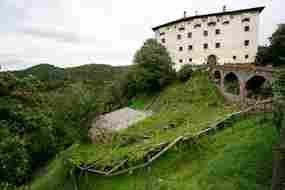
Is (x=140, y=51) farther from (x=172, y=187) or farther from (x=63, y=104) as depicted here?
(x=172, y=187)

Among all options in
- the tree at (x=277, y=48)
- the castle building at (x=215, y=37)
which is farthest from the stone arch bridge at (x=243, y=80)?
the castle building at (x=215, y=37)

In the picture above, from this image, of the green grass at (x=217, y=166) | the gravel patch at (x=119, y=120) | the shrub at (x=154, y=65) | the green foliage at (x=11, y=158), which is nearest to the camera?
the green grass at (x=217, y=166)

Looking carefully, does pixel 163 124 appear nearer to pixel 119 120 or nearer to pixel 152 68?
pixel 119 120

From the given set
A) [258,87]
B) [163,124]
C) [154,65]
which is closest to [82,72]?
[154,65]

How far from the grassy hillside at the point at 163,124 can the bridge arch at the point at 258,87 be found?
88.9 inches

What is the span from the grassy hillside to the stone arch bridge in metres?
1.16

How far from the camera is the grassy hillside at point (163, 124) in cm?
720

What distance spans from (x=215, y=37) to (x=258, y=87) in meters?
10.4

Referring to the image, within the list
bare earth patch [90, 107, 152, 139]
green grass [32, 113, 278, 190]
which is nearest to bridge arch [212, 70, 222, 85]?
bare earth patch [90, 107, 152, 139]

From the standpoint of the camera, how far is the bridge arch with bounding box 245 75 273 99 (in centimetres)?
1146

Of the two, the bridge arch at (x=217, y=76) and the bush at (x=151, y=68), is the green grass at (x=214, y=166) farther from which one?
the bush at (x=151, y=68)

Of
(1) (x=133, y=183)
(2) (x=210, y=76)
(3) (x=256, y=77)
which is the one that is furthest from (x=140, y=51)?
(1) (x=133, y=183)

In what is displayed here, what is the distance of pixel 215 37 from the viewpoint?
21344mm

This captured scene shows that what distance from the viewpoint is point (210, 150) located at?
600 cm
